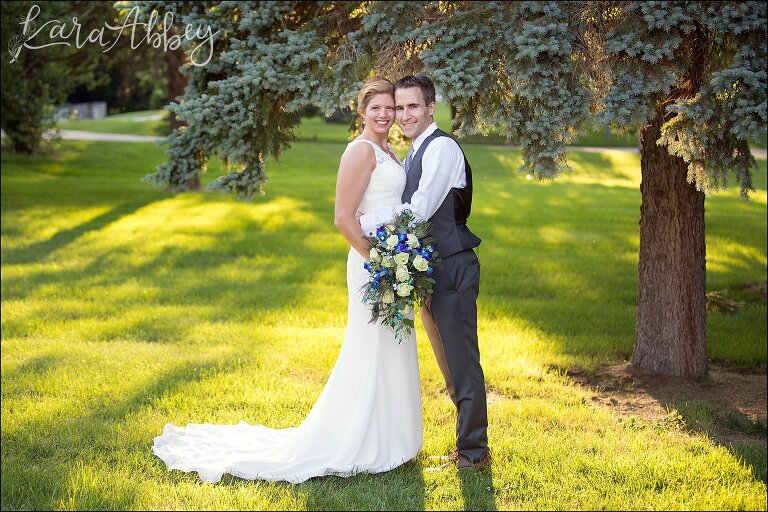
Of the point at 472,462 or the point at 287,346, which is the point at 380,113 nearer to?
the point at 472,462

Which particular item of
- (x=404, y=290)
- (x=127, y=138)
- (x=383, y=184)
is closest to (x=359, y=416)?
(x=404, y=290)

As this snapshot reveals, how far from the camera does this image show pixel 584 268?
39.1 feet

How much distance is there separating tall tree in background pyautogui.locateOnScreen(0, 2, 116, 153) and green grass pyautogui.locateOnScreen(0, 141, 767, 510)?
183 cm

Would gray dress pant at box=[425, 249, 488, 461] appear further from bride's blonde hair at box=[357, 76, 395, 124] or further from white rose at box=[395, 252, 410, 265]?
bride's blonde hair at box=[357, 76, 395, 124]

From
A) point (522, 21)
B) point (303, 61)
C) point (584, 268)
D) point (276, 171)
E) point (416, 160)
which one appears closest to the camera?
point (416, 160)

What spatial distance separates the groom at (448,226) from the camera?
484 centimetres

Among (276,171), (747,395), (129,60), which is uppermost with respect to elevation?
(129,60)

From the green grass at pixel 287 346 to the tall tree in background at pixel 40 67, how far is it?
1832 millimetres

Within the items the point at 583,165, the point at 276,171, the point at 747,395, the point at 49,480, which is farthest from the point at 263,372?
the point at 583,165

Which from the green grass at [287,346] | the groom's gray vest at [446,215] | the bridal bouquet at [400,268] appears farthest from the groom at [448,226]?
the green grass at [287,346]

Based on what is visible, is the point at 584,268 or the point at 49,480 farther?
the point at 584,268

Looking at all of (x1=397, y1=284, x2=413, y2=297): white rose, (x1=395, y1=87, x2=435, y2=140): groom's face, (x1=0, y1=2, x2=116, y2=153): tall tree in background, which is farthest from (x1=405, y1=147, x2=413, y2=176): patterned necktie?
(x1=0, y1=2, x2=116, y2=153): tall tree in background

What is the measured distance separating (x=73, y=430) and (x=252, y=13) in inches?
133

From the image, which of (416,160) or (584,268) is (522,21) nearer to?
(416,160)
